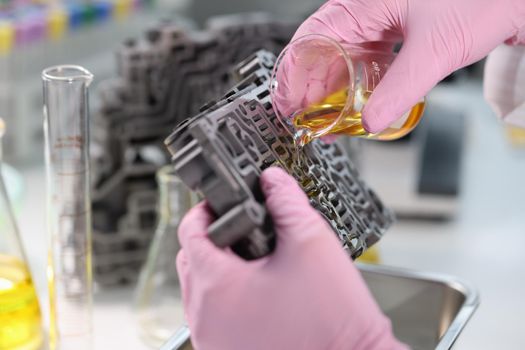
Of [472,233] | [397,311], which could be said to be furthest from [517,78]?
[472,233]

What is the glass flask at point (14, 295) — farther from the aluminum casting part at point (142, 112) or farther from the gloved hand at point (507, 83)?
the gloved hand at point (507, 83)

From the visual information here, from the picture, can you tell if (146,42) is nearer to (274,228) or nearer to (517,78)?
(517,78)

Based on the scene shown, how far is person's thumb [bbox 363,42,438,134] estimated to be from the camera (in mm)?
809

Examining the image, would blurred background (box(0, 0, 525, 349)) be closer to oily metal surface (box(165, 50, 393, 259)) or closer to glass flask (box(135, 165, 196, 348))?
glass flask (box(135, 165, 196, 348))

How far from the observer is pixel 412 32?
2.82 ft

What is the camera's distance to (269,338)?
64 cm

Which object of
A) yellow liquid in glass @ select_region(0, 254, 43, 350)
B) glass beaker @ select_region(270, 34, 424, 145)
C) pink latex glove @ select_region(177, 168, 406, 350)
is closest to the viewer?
pink latex glove @ select_region(177, 168, 406, 350)

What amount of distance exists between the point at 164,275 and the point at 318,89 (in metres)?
0.47

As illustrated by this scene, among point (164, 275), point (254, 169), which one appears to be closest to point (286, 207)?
point (254, 169)

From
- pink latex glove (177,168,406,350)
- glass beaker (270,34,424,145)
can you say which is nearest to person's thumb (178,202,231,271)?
pink latex glove (177,168,406,350)

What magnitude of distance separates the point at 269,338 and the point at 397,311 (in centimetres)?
39

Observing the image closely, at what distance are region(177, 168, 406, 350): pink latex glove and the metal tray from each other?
0.35 metres

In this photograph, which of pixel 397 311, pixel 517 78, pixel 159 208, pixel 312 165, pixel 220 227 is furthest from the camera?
pixel 159 208

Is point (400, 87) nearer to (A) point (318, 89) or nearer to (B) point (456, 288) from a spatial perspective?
(A) point (318, 89)
